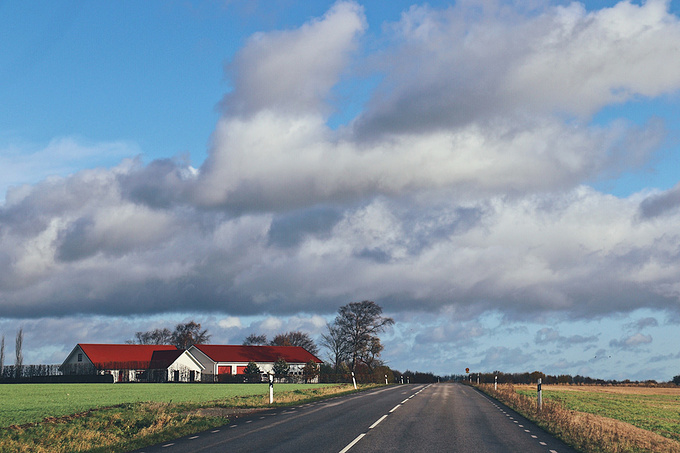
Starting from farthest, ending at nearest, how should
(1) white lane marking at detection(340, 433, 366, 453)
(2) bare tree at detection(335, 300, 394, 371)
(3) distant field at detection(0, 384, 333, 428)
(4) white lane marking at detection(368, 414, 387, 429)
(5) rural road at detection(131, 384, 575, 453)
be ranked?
(2) bare tree at detection(335, 300, 394, 371) < (3) distant field at detection(0, 384, 333, 428) < (4) white lane marking at detection(368, 414, 387, 429) < (5) rural road at detection(131, 384, 575, 453) < (1) white lane marking at detection(340, 433, 366, 453)

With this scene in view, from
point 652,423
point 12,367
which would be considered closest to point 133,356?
point 12,367

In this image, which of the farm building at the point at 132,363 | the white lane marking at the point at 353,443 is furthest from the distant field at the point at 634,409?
the farm building at the point at 132,363

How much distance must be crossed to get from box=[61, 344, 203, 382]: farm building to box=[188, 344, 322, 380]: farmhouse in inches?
92.2

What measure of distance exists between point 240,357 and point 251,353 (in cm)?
365

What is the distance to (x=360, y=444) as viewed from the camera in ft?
49.6

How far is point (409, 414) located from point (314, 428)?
21.8ft

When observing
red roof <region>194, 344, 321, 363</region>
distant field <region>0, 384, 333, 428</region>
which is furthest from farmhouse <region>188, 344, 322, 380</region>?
distant field <region>0, 384, 333, 428</region>

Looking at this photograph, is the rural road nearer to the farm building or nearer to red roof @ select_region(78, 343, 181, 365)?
the farm building

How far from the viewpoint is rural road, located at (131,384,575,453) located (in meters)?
14.7

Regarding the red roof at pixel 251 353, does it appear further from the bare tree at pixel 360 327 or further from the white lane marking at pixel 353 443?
the white lane marking at pixel 353 443

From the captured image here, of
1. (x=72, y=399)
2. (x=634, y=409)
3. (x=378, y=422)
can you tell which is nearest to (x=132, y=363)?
(x=72, y=399)

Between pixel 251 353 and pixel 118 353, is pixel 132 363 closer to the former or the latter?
pixel 118 353

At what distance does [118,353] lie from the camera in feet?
358

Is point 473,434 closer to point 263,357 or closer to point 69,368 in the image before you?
point 263,357
